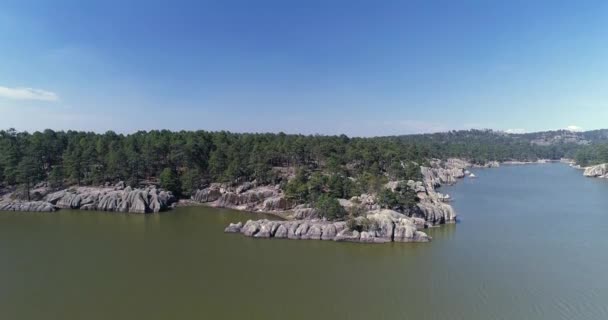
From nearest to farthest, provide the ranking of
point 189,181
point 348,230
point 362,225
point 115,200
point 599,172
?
point 348,230 → point 362,225 → point 115,200 → point 189,181 → point 599,172

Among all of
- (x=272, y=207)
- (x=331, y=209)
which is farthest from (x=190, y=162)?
(x=331, y=209)

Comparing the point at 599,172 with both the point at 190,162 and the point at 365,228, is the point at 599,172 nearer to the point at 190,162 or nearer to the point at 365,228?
the point at 365,228

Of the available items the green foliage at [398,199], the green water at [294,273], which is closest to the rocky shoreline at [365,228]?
the green foliage at [398,199]

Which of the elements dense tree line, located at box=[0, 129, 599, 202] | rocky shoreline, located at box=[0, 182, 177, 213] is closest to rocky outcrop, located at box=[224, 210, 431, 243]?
dense tree line, located at box=[0, 129, 599, 202]

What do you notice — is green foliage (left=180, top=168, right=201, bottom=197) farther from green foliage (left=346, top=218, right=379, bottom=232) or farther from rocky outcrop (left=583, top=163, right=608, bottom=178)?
rocky outcrop (left=583, top=163, right=608, bottom=178)

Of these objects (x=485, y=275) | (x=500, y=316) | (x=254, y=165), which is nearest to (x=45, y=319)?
(x=500, y=316)

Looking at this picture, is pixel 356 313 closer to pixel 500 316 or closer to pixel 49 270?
pixel 500 316
